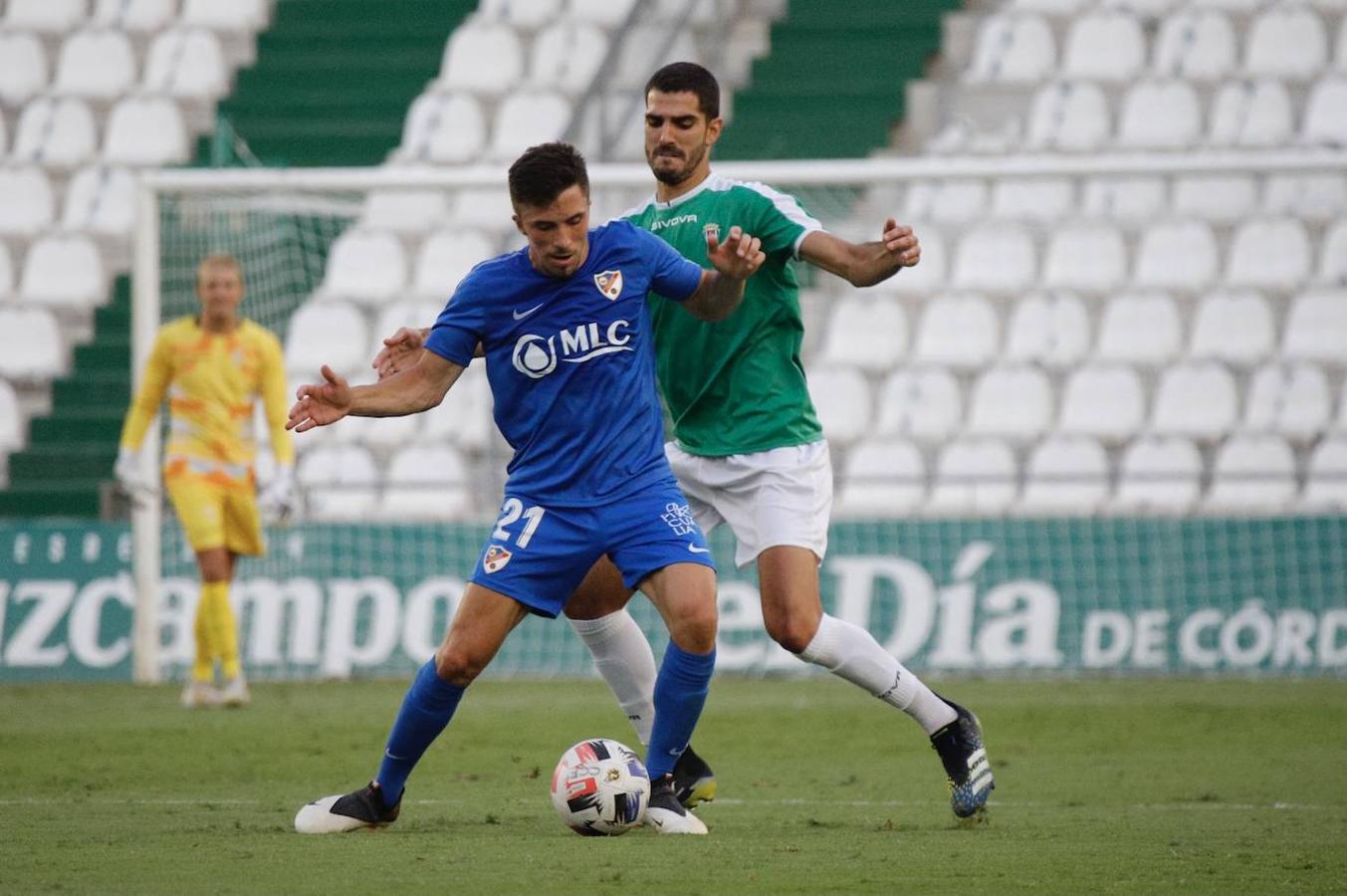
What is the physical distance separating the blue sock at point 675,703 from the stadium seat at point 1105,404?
28.4ft

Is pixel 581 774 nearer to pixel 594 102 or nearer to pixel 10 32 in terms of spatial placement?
pixel 594 102

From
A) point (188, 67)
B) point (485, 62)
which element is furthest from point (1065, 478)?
point (188, 67)

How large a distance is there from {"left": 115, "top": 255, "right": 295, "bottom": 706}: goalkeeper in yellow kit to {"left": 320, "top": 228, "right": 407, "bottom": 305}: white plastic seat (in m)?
4.47

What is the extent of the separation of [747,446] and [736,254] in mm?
1015

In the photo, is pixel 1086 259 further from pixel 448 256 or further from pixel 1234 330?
pixel 448 256

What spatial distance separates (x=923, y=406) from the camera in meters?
15.4

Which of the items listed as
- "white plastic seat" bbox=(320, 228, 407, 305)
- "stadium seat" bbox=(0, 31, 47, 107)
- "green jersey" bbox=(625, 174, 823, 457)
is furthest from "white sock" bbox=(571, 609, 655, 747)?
"stadium seat" bbox=(0, 31, 47, 107)

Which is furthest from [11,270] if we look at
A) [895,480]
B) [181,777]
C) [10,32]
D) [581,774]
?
[581,774]

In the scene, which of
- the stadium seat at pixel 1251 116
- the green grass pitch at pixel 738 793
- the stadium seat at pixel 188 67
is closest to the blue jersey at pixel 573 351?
the green grass pitch at pixel 738 793

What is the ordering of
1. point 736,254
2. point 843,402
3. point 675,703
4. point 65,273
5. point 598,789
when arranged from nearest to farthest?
point 736,254 < point 598,789 < point 675,703 < point 843,402 < point 65,273

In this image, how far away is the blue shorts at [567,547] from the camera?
655cm

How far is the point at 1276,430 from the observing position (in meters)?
14.6

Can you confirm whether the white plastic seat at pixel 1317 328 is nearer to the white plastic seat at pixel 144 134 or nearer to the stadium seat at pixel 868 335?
the stadium seat at pixel 868 335

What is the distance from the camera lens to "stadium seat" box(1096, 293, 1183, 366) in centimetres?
1530
